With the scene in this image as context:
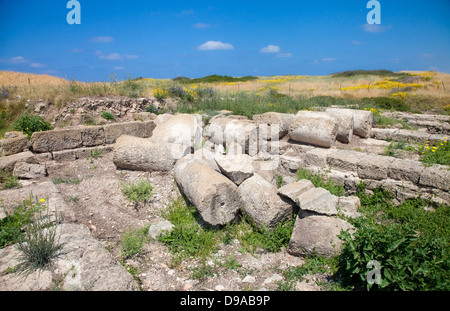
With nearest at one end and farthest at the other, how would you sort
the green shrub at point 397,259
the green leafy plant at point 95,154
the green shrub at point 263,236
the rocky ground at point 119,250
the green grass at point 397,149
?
the green shrub at point 397,259
the rocky ground at point 119,250
the green shrub at point 263,236
the green grass at point 397,149
the green leafy plant at point 95,154

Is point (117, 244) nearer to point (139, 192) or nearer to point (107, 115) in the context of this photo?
point (139, 192)

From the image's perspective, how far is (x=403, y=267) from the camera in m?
2.99

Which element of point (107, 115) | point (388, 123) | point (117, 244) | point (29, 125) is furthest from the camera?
point (107, 115)

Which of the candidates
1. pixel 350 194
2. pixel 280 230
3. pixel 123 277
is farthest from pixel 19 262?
pixel 350 194

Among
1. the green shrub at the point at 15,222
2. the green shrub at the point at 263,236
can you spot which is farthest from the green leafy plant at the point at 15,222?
the green shrub at the point at 263,236

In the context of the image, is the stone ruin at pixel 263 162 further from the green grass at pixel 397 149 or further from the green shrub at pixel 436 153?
the green grass at pixel 397 149

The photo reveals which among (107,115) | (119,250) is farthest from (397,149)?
(107,115)

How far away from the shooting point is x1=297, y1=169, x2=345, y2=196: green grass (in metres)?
5.46

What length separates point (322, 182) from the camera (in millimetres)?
5703

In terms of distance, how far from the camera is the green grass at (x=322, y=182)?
17.9 feet
